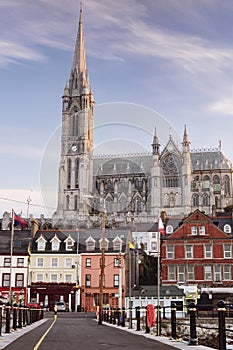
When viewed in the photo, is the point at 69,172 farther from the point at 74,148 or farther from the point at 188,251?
the point at 188,251

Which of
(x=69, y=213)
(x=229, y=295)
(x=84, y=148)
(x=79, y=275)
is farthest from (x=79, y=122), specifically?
(x=229, y=295)

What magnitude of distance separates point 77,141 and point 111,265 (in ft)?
328

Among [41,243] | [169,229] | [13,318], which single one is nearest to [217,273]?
[169,229]

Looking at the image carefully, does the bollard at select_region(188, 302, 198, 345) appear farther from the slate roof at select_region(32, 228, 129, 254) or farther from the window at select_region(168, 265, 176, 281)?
the slate roof at select_region(32, 228, 129, 254)

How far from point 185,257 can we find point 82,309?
14432 millimetres

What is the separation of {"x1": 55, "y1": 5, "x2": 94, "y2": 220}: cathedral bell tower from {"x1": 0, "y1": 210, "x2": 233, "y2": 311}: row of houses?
7402cm

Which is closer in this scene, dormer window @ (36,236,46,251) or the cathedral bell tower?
dormer window @ (36,236,46,251)

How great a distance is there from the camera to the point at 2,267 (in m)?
58.1

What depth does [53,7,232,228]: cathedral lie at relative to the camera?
133 meters

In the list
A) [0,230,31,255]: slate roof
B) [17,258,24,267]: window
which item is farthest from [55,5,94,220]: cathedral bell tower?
[17,258,24,267]: window

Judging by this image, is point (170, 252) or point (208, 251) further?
point (170, 252)

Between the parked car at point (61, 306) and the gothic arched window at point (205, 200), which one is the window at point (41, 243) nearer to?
the parked car at point (61, 306)

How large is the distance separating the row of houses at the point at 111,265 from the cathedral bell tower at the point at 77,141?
7402cm

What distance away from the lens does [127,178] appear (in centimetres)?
14875
